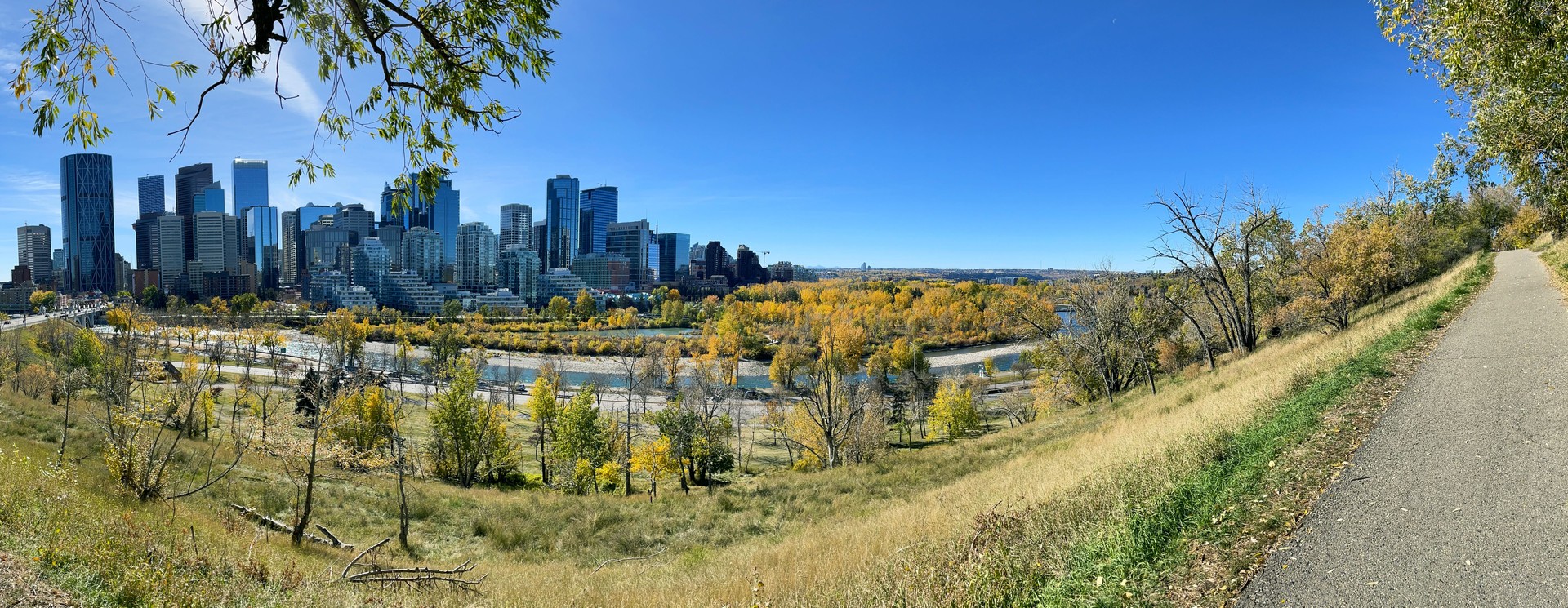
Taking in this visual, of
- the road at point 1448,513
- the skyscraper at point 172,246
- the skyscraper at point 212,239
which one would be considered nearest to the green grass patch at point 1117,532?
the road at point 1448,513

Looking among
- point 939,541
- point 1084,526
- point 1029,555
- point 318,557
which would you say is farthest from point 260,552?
point 1084,526

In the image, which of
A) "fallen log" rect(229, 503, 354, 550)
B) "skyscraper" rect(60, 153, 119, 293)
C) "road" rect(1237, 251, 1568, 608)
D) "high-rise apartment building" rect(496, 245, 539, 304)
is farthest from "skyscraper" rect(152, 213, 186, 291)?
"road" rect(1237, 251, 1568, 608)

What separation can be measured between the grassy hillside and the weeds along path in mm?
59

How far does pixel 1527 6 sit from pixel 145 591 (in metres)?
14.6

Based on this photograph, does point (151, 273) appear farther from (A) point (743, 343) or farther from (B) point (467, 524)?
(B) point (467, 524)

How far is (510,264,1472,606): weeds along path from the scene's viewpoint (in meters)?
6.44

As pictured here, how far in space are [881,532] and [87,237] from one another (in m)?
237

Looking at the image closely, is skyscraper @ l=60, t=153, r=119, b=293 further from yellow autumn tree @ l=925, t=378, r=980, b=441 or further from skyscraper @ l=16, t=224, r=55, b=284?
yellow autumn tree @ l=925, t=378, r=980, b=441

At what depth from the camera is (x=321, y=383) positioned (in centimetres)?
1522

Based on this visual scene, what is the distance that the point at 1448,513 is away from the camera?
4.73m

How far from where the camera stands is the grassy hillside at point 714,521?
5.53 m

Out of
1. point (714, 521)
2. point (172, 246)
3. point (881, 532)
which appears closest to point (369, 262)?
point (172, 246)

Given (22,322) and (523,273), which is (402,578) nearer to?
(22,322)

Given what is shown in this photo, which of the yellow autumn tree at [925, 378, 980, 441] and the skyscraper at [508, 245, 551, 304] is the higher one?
the skyscraper at [508, 245, 551, 304]
